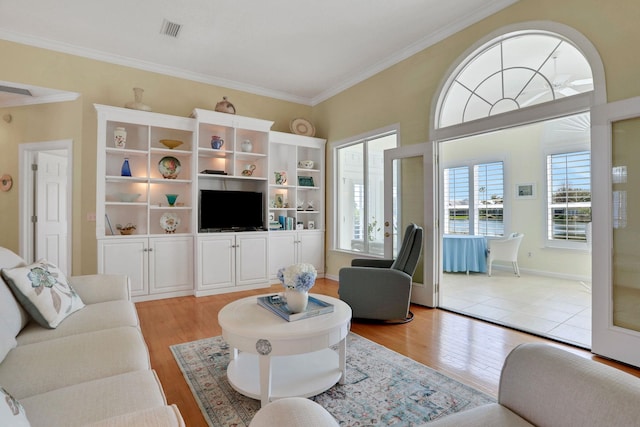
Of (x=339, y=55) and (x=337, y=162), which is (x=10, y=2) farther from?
(x=337, y=162)

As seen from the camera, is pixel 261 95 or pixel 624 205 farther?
pixel 261 95

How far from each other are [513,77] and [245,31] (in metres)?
2.89

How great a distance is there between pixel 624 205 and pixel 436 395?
2.01 metres

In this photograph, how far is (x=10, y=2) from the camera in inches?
122

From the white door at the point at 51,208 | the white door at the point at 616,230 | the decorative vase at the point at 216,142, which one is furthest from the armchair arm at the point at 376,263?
the white door at the point at 51,208

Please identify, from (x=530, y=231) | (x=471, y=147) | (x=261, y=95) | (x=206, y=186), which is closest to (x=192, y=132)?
(x=206, y=186)

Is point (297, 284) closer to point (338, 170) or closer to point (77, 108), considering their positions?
point (338, 170)

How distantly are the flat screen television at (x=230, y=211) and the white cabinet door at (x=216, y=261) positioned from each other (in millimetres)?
187

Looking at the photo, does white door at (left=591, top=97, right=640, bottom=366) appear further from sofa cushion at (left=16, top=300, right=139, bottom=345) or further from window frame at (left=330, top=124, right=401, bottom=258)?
sofa cushion at (left=16, top=300, right=139, bottom=345)

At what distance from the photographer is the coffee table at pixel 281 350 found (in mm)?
1786

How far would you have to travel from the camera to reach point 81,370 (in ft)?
4.57

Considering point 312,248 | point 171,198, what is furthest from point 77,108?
point 312,248

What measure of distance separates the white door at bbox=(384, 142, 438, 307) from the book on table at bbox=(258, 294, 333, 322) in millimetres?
1923

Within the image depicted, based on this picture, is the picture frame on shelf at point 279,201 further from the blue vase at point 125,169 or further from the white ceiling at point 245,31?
the blue vase at point 125,169
